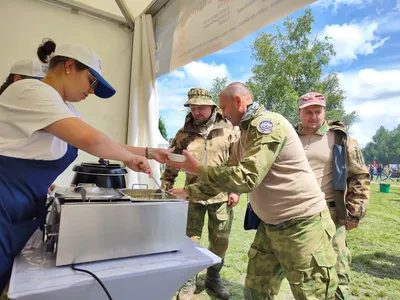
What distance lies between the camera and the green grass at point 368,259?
2.30m

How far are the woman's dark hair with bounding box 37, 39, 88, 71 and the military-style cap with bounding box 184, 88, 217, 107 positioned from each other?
112cm

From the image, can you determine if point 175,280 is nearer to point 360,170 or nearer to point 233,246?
point 360,170

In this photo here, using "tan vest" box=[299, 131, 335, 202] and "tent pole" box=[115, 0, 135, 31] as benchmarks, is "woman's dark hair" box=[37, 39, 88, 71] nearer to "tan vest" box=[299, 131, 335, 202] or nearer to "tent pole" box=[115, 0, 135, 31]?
"tan vest" box=[299, 131, 335, 202]

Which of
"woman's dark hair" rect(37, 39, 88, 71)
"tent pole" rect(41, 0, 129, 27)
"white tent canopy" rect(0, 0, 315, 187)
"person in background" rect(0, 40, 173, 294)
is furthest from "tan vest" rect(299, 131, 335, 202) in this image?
"tent pole" rect(41, 0, 129, 27)

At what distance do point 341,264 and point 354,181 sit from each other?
0.56m

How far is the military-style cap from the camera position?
210 cm

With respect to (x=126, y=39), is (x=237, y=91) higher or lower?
lower

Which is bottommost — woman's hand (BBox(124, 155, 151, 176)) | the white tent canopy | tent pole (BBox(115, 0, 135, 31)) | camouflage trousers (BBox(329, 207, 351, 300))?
camouflage trousers (BBox(329, 207, 351, 300))

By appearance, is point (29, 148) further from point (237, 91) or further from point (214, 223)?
point (214, 223)

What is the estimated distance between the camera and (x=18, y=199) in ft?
2.64

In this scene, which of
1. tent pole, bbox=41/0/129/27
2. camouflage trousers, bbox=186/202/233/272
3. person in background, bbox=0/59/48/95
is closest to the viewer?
person in background, bbox=0/59/48/95

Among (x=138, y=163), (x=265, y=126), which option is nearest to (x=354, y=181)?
(x=265, y=126)

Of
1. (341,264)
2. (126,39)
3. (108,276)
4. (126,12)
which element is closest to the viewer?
(108,276)

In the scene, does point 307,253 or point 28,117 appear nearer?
point 28,117
